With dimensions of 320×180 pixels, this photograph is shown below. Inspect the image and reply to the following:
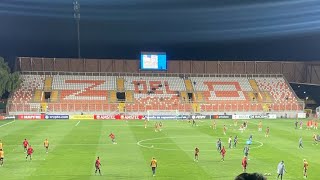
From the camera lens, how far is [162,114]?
250 ft

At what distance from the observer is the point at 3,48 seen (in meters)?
86.3

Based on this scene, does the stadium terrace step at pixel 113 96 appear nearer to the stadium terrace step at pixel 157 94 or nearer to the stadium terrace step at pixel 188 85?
the stadium terrace step at pixel 157 94

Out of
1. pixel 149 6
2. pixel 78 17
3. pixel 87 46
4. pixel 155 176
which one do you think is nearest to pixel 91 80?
pixel 87 46

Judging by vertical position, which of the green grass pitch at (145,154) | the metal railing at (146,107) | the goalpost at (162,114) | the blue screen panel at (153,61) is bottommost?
the green grass pitch at (145,154)

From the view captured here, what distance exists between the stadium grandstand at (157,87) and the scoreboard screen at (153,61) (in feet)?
12.2

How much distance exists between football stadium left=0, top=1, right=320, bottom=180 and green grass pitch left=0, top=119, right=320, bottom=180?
88mm

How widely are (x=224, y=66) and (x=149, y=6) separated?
94.4 ft

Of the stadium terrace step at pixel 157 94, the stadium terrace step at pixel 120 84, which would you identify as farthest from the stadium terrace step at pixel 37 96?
the stadium terrace step at pixel 120 84

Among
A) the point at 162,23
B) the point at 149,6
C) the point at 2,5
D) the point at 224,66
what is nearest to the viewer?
the point at 2,5

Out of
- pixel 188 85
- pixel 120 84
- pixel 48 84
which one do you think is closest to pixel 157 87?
pixel 188 85

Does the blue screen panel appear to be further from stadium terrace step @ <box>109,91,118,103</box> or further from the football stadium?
stadium terrace step @ <box>109,91,118,103</box>

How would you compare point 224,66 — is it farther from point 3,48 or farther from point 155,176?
point 155,176

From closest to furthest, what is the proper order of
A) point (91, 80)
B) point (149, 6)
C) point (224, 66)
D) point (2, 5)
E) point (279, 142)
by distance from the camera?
1. point (279, 142)
2. point (2, 5)
3. point (149, 6)
4. point (91, 80)
5. point (224, 66)

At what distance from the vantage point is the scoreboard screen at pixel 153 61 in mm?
87812
